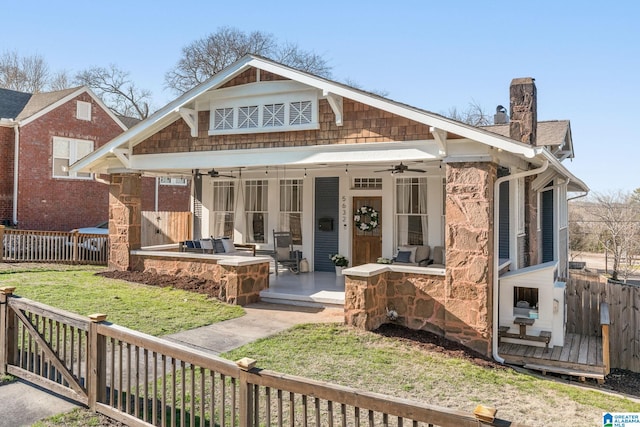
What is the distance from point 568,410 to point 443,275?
2.63 meters

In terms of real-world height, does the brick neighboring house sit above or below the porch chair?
above

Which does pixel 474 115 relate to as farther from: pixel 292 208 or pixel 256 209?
pixel 256 209

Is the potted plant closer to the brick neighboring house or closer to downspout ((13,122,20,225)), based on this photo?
the brick neighboring house

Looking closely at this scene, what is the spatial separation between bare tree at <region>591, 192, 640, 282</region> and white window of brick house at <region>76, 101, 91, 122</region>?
22.1 meters

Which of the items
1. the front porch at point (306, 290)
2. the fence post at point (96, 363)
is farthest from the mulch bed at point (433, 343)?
the fence post at point (96, 363)

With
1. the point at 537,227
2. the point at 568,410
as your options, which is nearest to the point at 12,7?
the point at 537,227

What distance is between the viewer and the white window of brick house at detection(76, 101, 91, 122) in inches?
713

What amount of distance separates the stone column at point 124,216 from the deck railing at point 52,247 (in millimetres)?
2672

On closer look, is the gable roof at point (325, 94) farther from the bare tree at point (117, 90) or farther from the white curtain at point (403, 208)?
the bare tree at point (117, 90)

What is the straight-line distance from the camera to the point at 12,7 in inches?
540

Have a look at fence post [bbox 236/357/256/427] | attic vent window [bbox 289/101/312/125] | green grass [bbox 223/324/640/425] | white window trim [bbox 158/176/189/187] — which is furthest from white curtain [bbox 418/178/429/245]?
white window trim [bbox 158/176/189/187]

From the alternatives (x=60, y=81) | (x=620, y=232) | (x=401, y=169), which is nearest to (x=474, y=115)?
(x=620, y=232)

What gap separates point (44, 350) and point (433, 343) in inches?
202

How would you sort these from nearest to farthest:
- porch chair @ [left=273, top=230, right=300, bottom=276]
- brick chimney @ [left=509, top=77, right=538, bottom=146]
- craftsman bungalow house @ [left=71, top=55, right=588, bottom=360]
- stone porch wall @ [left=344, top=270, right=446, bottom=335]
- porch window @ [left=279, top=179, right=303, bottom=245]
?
craftsman bungalow house @ [left=71, top=55, right=588, bottom=360] < stone porch wall @ [left=344, top=270, right=446, bottom=335] < brick chimney @ [left=509, top=77, right=538, bottom=146] < porch chair @ [left=273, top=230, right=300, bottom=276] < porch window @ [left=279, top=179, right=303, bottom=245]
